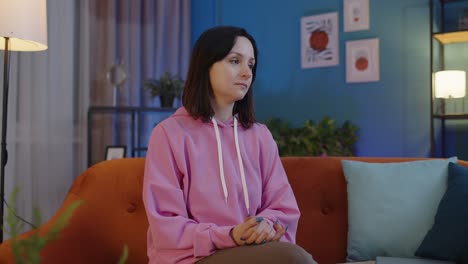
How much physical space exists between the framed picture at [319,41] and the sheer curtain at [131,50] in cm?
102

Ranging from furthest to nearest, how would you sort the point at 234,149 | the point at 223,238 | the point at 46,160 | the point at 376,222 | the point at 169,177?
the point at 46,160 < the point at 376,222 < the point at 234,149 < the point at 169,177 < the point at 223,238

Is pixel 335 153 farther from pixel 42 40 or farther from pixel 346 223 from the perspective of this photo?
pixel 42 40

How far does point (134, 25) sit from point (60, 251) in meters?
2.48

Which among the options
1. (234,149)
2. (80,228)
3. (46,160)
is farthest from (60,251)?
(46,160)

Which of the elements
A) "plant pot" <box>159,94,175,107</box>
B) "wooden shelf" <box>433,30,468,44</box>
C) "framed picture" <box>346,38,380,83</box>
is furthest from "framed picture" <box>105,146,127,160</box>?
"wooden shelf" <box>433,30,468,44</box>

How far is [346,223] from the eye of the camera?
5.87 feet

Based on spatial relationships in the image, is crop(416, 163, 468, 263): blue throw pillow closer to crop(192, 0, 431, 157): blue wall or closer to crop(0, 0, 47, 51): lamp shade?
crop(0, 0, 47, 51): lamp shade

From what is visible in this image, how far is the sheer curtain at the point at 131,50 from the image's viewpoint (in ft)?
11.3

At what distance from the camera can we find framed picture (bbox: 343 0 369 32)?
3.73 m

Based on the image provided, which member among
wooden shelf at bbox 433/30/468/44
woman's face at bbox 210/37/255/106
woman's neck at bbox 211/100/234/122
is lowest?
woman's neck at bbox 211/100/234/122

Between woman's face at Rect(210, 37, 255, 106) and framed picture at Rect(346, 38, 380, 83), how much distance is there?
2463mm

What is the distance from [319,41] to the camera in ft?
12.9

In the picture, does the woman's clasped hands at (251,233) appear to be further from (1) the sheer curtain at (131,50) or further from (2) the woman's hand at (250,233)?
(1) the sheer curtain at (131,50)

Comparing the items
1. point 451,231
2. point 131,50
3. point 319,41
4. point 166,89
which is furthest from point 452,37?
point 131,50
